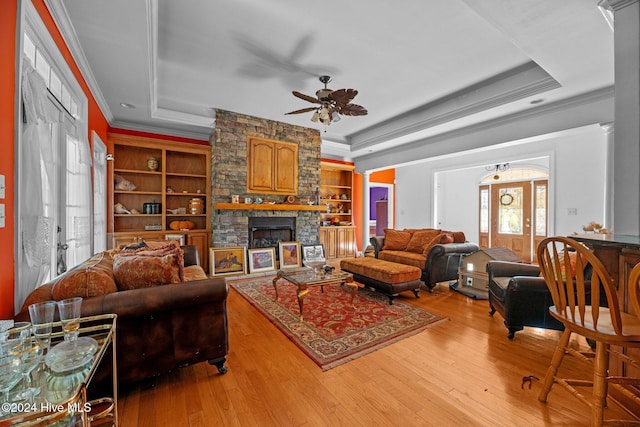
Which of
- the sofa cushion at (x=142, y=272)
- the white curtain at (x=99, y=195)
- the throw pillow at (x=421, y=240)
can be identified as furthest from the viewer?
the throw pillow at (x=421, y=240)

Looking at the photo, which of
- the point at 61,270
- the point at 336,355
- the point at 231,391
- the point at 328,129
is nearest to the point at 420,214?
the point at 328,129

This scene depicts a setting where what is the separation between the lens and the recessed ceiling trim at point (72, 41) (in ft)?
6.51

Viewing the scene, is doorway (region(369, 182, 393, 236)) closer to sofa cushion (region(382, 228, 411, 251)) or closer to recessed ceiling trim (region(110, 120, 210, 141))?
sofa cushion (region(382, 228, 411, 251))

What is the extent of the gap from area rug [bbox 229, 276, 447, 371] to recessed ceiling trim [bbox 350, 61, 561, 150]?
2946 mm

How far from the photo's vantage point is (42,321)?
4.09 ft

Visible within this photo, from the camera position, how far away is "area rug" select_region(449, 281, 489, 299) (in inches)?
144

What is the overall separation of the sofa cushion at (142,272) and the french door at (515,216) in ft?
24.4

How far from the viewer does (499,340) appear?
2.47m

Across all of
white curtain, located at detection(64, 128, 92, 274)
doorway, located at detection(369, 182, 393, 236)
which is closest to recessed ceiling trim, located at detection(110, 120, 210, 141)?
white curtain, located at detection(64, 128, 92, 274)

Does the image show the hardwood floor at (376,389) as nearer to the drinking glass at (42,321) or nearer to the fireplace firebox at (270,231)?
the drinking glass at (42,321)

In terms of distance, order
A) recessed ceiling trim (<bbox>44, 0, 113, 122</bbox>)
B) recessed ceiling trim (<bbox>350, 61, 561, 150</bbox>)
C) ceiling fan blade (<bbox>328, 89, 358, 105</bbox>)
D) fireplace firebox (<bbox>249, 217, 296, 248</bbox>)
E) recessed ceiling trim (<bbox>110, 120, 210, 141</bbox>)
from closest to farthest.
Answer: recessed ceiling trim (<bbox>44, 0, 113, 122</bbox>), ceiling fan blade (<bbox>328, 89, 358, 105</bbox>), recessed ceiling trim (<bbox>350, 61, 561, 150</bbox>), recessed ceiling trim (<bbox>110, 120, 210, 141</bbox>), fireplace firebox (<bbox>249, 217, 296, 248</bbox>)

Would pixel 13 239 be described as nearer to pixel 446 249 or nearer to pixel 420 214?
pixel 446 249

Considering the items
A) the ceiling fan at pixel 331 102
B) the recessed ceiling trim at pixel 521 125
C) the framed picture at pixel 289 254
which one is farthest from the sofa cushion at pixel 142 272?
the recessed ceiling trim at pixel 521 125

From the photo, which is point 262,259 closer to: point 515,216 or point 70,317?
point 70,317
